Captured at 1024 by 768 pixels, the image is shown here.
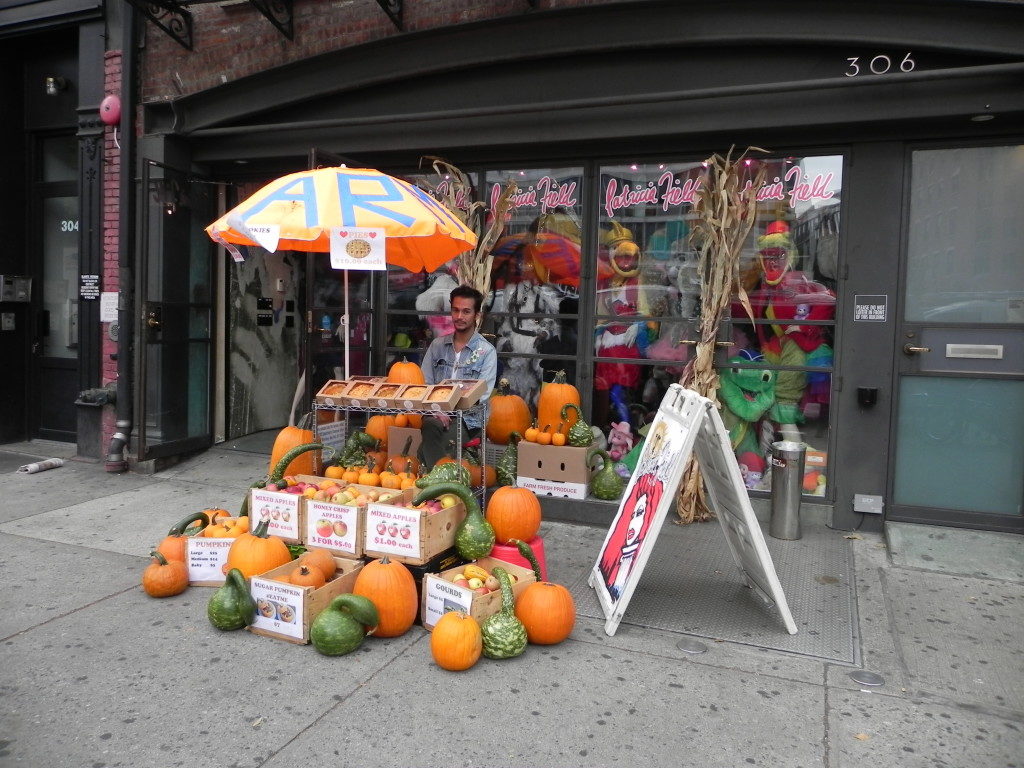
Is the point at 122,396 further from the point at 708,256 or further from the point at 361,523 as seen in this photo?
the point at 708,256

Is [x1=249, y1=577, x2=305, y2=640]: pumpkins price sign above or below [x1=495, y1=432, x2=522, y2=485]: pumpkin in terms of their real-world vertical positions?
below

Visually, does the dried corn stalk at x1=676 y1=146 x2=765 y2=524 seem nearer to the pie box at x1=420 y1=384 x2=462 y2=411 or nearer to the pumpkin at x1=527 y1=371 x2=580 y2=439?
the pumpkin at x1=527 y1=371 x2=580 y2=439

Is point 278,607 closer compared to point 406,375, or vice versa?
point 278,607

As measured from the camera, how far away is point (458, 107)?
6805mm

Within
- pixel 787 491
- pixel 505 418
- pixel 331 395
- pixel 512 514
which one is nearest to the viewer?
pixel 512 514

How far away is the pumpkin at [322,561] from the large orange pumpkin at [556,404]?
2442 mm

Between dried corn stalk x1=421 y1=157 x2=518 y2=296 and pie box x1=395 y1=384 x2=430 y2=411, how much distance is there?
221 centimetres

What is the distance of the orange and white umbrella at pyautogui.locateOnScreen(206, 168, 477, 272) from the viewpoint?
4.52 meters

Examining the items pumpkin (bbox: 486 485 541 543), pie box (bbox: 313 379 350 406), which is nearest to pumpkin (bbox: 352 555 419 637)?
pumpkin (bbox: 486 485 541 543)

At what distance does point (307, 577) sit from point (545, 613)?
1.21 m

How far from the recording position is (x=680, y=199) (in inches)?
254

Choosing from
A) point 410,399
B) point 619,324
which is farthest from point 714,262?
point 410,399

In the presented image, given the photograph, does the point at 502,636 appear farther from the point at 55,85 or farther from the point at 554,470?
the point at 55,85

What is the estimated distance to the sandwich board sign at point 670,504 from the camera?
3947 millimetres
